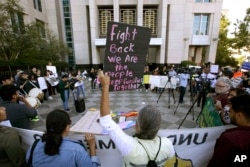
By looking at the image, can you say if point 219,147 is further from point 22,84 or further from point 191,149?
point 22,84

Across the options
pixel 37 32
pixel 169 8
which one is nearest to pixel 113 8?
pixel 169 8

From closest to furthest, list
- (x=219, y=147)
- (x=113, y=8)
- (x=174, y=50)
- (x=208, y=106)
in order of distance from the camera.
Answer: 1. (x=219, y=147)
2. (x=208, y=106)
3. (x=113, y=8)
4. (x=174, y=50)

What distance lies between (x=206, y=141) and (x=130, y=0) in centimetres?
2234

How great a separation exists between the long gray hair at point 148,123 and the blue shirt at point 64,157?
0.50 metres

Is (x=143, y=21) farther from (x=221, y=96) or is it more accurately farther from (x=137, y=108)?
(x=221, y=96)

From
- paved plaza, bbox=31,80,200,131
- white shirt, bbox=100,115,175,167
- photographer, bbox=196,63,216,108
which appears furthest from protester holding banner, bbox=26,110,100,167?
photographer, bbox=196,63,216,108

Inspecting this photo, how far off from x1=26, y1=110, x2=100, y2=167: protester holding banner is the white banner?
24.5 inches

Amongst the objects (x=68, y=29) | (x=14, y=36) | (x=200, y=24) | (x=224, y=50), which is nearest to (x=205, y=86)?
(x=14, y=36)

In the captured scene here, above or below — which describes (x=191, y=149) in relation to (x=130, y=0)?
below

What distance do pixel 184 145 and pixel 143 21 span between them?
Result: 73.0ft

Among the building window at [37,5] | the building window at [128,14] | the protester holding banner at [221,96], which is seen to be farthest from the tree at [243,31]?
the building window at [37,5]

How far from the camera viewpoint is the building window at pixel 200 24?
22645 mm

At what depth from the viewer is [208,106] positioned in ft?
8.43

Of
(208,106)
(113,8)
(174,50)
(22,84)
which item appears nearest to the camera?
(208,106)
